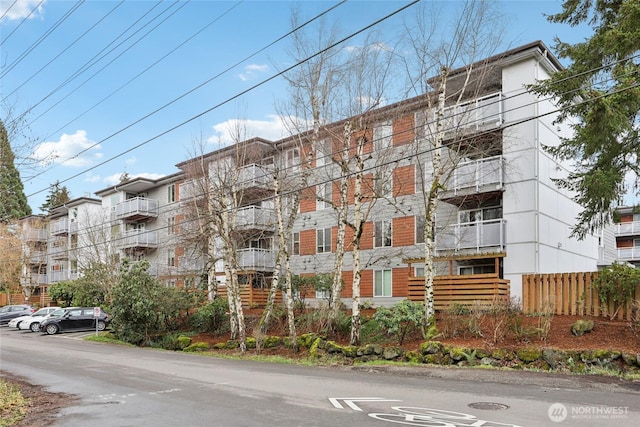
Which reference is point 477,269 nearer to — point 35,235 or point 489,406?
point 489,406

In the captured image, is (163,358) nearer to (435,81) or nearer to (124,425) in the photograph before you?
(124,425)

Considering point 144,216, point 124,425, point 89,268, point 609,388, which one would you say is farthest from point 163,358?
point 144,216

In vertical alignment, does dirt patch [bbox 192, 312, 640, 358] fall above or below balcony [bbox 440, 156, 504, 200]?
below

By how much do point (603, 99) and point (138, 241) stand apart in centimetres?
3827

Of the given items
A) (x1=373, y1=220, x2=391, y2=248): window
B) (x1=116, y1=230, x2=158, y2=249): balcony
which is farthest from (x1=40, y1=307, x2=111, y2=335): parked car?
(x1=373, y1=220, x2=391, y2=248): window

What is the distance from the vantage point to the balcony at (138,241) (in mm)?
44688

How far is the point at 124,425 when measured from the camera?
29.6 ft

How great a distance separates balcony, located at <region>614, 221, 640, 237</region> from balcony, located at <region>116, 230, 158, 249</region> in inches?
1523

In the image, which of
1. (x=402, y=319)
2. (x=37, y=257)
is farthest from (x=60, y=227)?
(x=402, y=319)

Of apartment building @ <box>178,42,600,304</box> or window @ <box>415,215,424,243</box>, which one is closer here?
apartment building @ <box>178,42,600,304</box>

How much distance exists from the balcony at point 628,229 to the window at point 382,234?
26196 millimetres

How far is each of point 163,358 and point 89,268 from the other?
20.6m

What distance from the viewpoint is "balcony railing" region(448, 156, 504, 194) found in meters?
23.5

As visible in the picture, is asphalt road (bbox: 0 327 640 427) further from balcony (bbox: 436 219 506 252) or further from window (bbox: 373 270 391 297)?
window (bbox: 373 270 391 297)
